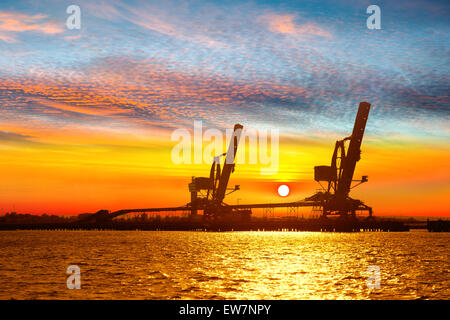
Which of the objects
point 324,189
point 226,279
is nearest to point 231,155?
point 324,189

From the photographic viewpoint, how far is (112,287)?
3134 centimetres

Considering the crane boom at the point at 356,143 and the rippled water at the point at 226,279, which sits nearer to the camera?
the rippled water at the point at 226,279

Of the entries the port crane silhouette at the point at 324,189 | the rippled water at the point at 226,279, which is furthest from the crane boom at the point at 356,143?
the rippled water at the point at 226,279

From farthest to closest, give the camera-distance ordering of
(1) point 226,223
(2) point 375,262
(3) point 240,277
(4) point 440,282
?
(1) point 226,223
(2) point 375,262
(3) point 240,277
(4) point 440,282

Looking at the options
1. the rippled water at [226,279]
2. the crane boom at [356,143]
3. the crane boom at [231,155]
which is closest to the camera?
the rippled water at [226,279]

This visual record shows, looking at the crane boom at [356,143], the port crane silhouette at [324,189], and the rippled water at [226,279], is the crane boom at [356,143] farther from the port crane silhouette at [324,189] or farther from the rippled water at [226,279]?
the rippled water at [226,279]

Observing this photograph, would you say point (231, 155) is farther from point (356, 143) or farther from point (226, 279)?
point (226, 279)

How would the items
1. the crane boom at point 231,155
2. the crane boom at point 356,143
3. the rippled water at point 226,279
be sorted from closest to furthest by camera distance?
the rippled water at point 226,279
the crane boom at point 356,143
the crane boom at point 231,155

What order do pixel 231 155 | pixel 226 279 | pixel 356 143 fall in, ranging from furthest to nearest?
pixel 231 155 < pixel 356 143 < pixel 226 279

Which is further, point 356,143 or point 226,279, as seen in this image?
point 356,143
